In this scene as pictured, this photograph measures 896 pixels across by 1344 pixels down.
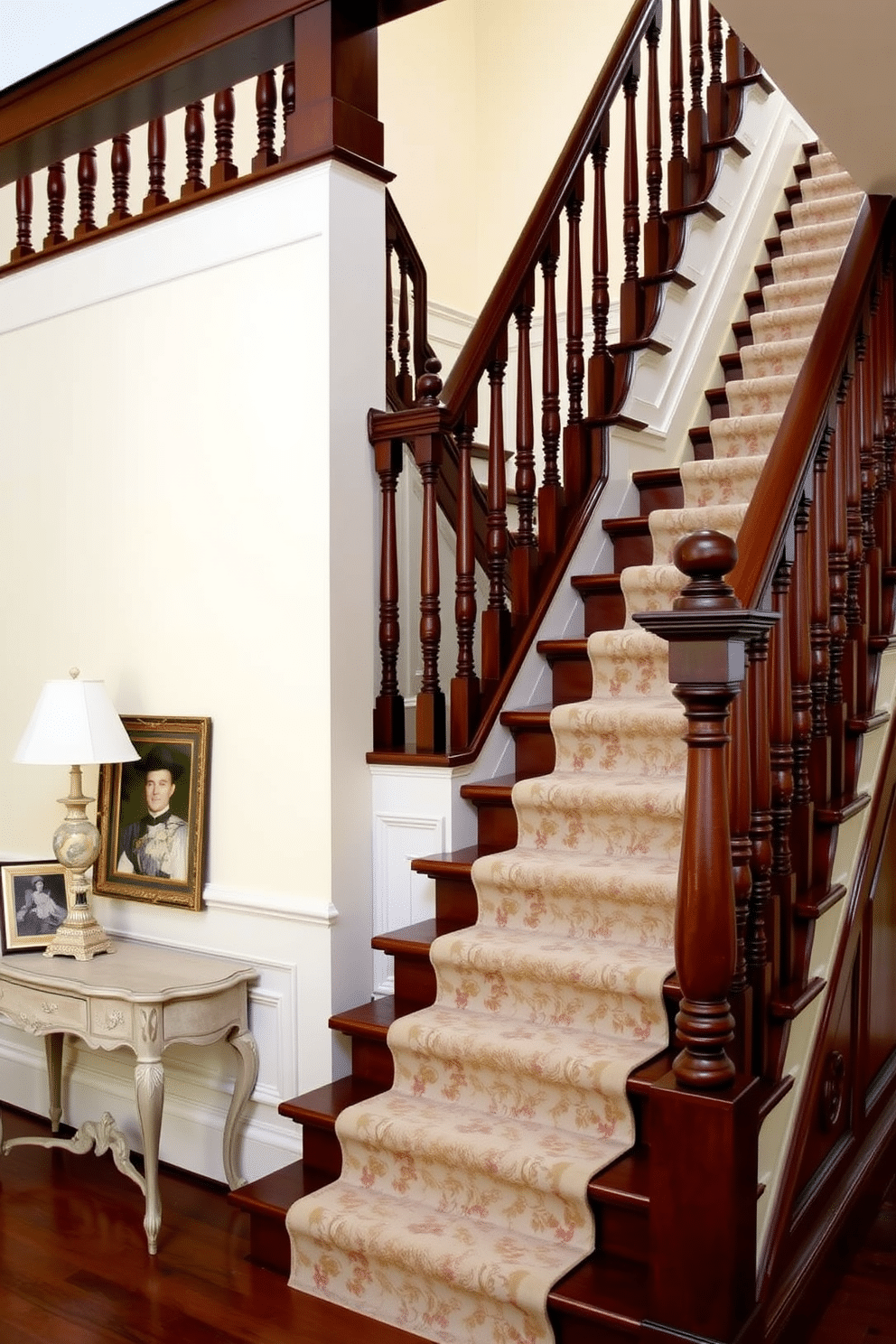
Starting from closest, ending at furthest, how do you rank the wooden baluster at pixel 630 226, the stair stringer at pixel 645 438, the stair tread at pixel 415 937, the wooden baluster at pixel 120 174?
1. the stair tread at pixel 415 937
2. the stair stringer at pixel 645 438
3. the wooden baluster at pixel 120 174
4. the wooden baluster at pixel 630 226

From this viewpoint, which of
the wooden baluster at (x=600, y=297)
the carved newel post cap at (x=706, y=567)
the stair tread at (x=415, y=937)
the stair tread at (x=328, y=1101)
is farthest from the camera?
the wooden baluster at (x=600, y=297)

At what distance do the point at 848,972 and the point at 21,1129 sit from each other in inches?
100

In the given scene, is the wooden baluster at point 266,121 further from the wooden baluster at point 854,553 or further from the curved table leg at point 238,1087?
the curved table leg at point 238,1087

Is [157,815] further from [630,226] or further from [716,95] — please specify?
[716,95]

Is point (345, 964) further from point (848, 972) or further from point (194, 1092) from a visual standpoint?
point (848, 972)

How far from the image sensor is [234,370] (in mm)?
3416

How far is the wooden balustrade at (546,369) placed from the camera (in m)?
3.42

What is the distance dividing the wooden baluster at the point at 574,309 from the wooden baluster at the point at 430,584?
0.80 metres

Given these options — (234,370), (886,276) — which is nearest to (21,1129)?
(234,370)

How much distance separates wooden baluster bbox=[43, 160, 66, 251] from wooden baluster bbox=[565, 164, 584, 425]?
64.5 inches

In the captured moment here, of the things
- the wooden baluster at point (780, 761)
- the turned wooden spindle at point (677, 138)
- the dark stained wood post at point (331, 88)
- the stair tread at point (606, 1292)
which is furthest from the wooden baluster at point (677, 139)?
the stair tread at point (606, 1292)

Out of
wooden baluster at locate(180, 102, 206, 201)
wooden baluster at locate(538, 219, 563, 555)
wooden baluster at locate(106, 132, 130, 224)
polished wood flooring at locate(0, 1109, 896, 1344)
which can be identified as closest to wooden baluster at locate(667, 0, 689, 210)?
wooden baluster at locate(538, 219, 563, 555)

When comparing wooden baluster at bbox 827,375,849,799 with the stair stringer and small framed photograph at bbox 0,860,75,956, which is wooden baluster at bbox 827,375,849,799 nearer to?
the stair stringer

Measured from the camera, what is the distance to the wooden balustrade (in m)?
3.42
